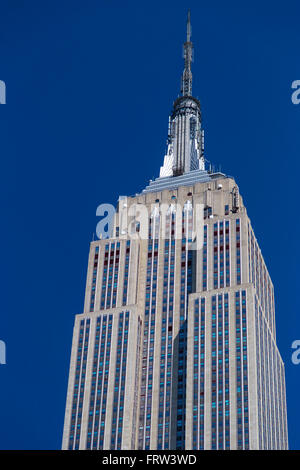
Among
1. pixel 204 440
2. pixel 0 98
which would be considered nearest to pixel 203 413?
pixel 204 440

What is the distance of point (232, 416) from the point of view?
646 feet

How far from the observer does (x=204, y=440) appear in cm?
19575
